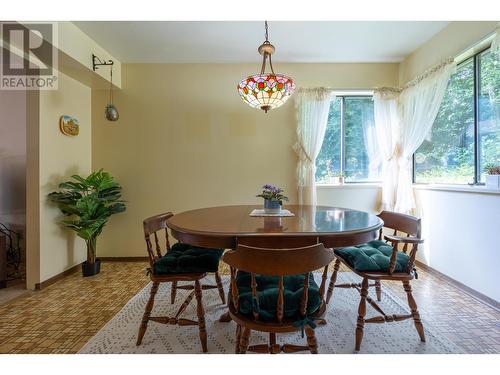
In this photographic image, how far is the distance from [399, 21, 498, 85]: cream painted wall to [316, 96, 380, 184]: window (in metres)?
0.56

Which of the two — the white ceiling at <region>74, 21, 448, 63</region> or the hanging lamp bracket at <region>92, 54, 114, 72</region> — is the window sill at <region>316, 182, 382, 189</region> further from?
the hanging lamp bracket at <region>92, 54, 114, 72</region>

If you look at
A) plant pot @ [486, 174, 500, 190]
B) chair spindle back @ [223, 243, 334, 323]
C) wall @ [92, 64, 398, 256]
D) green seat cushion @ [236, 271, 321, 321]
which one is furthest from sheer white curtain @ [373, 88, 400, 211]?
chair spindle back @ [223, 243, 334, 323]

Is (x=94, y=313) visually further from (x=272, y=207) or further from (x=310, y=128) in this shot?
(x=310, y=128)

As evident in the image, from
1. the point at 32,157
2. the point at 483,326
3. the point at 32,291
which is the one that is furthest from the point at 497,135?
the point at 32,291

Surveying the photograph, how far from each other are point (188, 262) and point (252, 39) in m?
2.51

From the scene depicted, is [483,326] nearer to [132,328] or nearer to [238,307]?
[238,307]

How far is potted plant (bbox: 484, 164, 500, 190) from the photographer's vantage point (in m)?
2.01

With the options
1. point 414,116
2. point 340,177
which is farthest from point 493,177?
point 340,177

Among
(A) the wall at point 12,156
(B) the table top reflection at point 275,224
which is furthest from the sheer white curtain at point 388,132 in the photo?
(A) the wall at point 12,156

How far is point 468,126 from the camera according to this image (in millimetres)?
2453

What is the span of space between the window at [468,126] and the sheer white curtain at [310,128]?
128 centimetres

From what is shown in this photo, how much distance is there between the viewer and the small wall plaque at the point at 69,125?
9.08 ft

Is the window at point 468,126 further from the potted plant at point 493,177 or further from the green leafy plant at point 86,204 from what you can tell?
the green leafy plant at point 86,204
